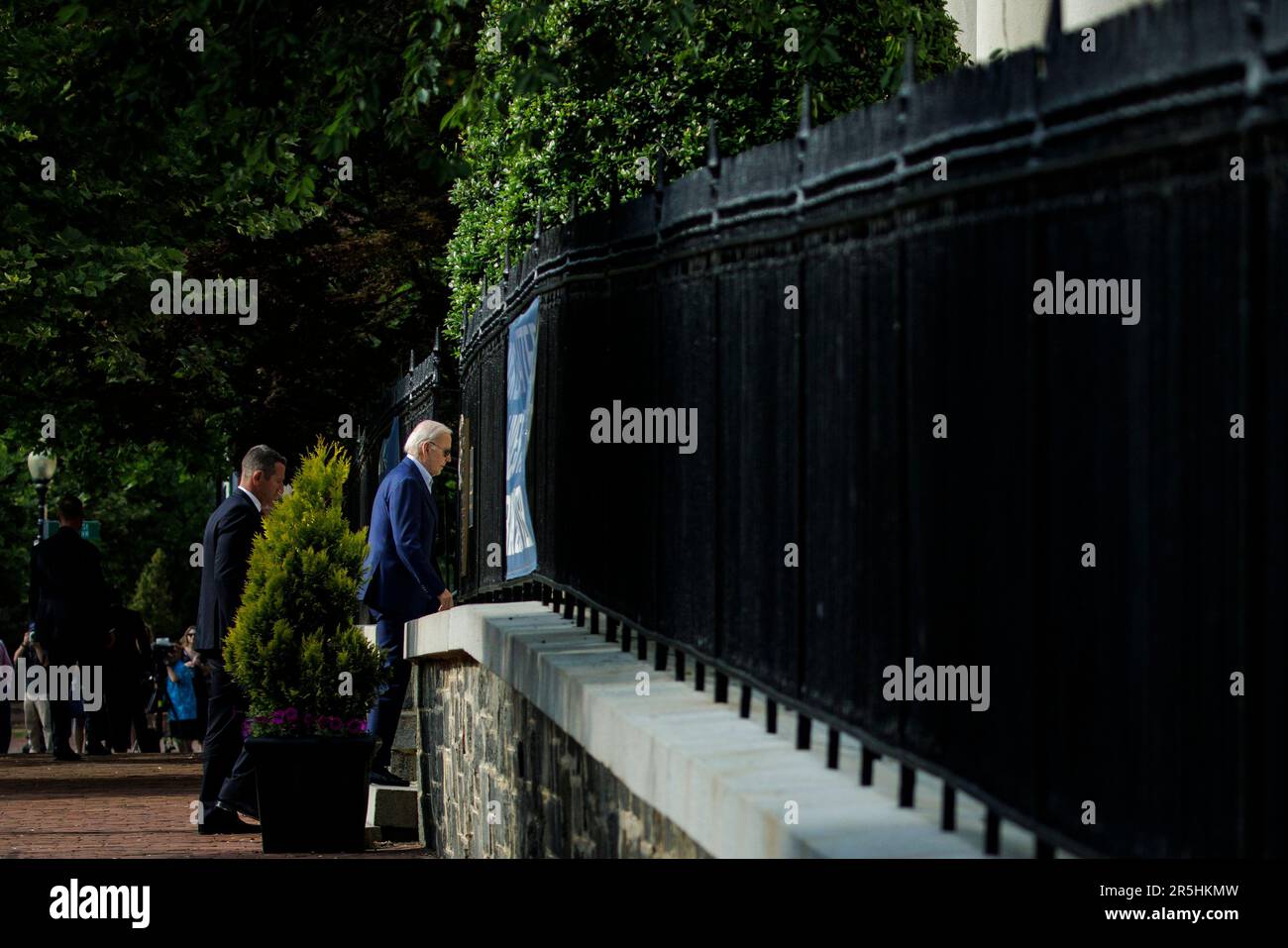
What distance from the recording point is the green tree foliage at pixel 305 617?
36.1ft

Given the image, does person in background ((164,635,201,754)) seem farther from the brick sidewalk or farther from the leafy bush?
the leafy bush

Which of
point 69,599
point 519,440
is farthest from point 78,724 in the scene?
point 519,440

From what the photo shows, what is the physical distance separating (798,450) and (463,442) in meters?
7.43

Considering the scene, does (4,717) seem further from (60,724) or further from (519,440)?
(519,440)

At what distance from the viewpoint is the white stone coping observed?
3742 millimetres

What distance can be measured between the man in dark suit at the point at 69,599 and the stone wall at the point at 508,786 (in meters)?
6.31

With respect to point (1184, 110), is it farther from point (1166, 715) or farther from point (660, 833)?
point (660, 833)

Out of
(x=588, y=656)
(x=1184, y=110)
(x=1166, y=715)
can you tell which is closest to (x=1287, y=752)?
(x=1166, y=715)

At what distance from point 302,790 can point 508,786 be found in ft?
9.93

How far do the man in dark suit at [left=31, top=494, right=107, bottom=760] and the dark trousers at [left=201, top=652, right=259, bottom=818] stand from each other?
661 centimetres

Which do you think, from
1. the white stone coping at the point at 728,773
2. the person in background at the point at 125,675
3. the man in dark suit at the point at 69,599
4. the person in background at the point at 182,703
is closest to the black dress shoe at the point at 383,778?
the white stone coping at the point at 728,773

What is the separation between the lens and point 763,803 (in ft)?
13.1

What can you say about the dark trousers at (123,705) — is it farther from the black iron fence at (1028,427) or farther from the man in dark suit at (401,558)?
the black iron fence at (1028,427)

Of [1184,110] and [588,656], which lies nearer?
[1184,110]
